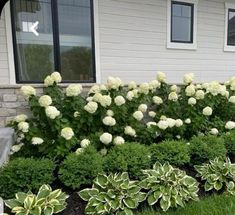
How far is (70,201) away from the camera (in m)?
2.74

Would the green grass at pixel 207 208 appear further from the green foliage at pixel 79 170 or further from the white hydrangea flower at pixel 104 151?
the white hydrangea flower at pixel 104 151

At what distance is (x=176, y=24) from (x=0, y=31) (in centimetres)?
357

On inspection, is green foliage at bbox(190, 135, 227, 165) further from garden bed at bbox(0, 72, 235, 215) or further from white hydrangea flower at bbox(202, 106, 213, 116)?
white hydrangea flower at bbox(202, 106, 213, 116)

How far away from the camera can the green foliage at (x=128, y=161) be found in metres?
2.94

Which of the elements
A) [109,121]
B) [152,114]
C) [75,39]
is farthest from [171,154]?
[75,39]

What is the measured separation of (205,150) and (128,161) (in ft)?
3.49

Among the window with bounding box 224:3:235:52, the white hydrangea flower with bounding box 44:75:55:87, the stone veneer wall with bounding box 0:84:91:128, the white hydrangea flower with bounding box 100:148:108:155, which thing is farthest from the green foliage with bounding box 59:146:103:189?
the window with bounding box 224:3:235:52

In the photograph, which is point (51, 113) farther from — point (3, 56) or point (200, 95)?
point (200, 95)

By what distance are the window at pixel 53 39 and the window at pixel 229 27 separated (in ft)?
11.4

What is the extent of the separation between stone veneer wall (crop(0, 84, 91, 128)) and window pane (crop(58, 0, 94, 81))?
0.75 meters

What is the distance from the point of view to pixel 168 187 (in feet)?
9.11

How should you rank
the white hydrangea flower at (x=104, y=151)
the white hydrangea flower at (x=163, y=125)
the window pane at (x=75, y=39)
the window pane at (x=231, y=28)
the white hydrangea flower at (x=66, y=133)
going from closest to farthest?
the white hydrangea flower at (x=66, y=133) < the white hydrangea flower at (x=104, y=151) < the white hydrangea flower at (x=163, y=125) < the window pane at (x=75, y=39) < the window pane at (x=231, y=28)

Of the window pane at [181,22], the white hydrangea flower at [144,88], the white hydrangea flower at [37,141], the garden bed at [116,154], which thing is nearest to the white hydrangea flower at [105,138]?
the garden bed at [116,154]

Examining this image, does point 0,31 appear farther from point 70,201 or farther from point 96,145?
point 70,201
